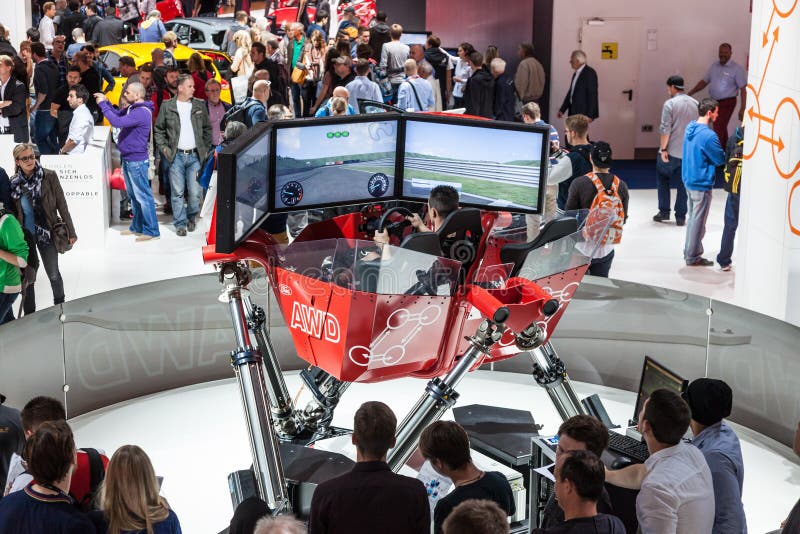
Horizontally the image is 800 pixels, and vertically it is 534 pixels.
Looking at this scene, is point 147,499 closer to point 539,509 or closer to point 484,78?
point 539,509

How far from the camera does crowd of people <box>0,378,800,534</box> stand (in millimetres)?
3771

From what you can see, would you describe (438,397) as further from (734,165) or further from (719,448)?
(734,165)

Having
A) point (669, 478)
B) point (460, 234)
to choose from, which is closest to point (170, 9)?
point (460, 234)

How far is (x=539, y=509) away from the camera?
4887mm

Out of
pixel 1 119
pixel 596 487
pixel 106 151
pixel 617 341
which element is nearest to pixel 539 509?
pixel 596 487

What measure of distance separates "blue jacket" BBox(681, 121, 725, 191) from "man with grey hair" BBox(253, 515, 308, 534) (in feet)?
25.6

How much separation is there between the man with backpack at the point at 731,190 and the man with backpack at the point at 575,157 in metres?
1.72

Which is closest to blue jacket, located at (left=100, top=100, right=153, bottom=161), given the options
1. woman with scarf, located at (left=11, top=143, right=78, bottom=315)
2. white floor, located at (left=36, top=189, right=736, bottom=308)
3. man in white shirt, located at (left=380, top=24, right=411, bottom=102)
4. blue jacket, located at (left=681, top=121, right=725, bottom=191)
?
white floor, located at (left=36, top=189, right=736, bottom=308)

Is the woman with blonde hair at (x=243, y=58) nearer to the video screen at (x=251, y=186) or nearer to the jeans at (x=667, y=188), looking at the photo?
the jeans at (x=667, y=188)

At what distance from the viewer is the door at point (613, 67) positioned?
16359 millimetres

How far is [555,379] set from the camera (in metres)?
5.70

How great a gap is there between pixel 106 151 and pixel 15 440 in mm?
7368

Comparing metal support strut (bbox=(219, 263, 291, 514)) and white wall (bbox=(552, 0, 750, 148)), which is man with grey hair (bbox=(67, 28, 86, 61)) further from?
metal support strut (bbox=(219, 263, 291, 514))

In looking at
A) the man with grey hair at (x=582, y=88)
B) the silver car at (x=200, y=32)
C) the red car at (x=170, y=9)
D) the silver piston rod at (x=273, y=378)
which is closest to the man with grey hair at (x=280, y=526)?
the silver piston rod at (x=273, y=378)
